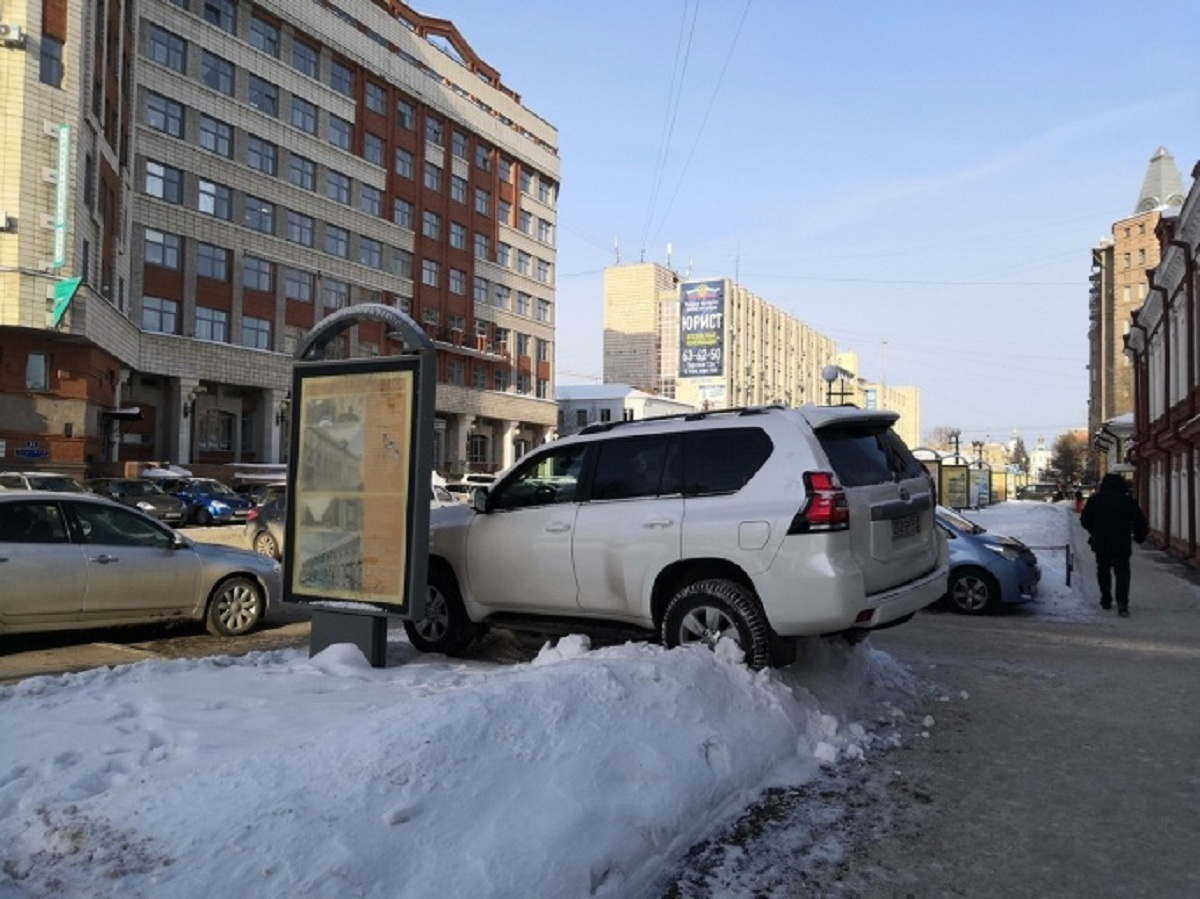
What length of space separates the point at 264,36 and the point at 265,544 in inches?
1644

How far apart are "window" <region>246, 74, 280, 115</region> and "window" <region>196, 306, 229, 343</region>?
37.4 feet

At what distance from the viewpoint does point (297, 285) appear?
5241cm

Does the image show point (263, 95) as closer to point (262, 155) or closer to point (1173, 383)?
point (262, 155)

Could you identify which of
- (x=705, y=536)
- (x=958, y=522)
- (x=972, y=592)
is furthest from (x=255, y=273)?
(x=705, y=536)

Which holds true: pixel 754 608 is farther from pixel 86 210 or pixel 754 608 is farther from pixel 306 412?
pixel 86 210

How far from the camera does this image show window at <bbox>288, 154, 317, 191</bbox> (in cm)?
5203

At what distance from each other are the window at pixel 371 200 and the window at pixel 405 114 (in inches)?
206

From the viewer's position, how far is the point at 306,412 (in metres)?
7.08

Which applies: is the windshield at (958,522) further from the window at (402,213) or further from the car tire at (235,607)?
the window at (402,213)

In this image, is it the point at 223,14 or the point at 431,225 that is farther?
the point at 431,225

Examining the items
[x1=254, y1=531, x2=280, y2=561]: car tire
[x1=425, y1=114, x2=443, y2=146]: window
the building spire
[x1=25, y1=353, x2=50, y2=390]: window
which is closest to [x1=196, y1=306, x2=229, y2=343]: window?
[x1=25, y1=353, x2=50, y2=390]: window

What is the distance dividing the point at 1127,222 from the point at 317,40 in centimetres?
7300

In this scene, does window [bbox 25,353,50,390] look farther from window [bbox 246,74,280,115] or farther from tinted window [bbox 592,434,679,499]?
tinted window [bbox 592,434,679,499]

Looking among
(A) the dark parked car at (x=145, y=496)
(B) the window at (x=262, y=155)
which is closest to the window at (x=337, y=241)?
(B) the window at (x=262, y=155)
